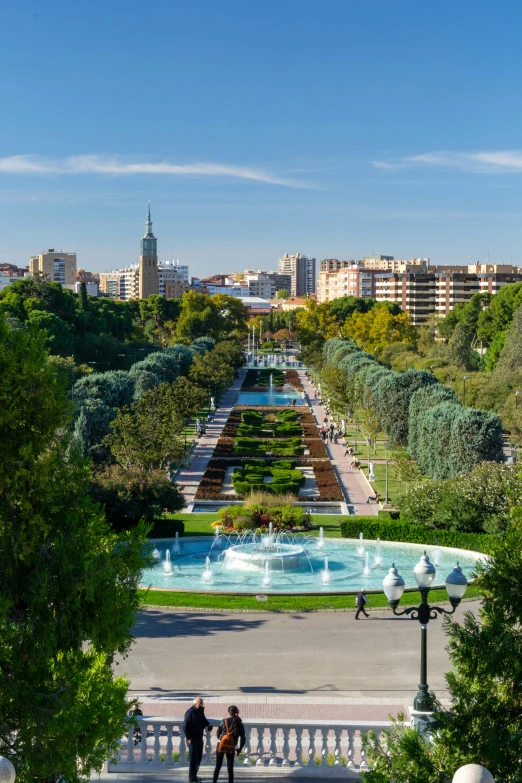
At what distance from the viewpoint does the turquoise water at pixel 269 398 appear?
81.2 metres

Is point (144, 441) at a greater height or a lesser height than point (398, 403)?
lesser

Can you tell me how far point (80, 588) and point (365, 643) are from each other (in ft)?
37.9

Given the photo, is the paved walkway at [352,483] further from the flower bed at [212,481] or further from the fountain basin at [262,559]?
the fountain basin at [262,559]

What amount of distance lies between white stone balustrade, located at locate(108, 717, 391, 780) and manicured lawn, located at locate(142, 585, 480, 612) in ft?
31.4

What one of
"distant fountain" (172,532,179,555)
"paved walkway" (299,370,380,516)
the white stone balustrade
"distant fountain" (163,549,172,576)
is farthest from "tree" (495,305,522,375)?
the white stone balustrade

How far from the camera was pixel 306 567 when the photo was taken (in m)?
28.6

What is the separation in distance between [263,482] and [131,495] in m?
12.8

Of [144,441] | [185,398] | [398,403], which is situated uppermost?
[398,403]

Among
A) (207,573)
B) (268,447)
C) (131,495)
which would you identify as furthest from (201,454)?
(207,573)

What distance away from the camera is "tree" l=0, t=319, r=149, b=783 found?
952cm

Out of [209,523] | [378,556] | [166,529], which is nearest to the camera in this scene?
[378,556]

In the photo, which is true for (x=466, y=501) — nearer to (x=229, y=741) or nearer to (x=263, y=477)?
(x=263, y=477)

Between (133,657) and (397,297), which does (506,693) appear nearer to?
(133,657)

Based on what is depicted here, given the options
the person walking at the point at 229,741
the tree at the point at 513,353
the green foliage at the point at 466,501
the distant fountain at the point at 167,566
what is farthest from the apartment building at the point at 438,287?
the person walking at the point at 229,741
